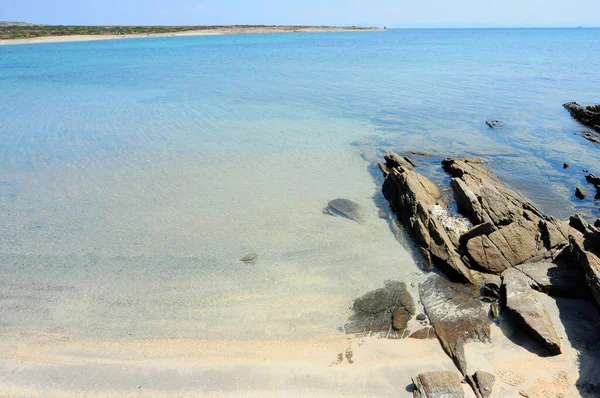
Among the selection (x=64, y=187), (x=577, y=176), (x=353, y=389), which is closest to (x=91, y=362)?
(x=353, y=389)

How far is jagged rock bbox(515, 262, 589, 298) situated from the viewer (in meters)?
8.71

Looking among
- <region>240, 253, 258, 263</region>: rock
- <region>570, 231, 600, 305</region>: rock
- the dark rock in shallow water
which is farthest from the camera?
the dark rock in shallow water

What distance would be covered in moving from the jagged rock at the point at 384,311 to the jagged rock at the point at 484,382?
5.17ft

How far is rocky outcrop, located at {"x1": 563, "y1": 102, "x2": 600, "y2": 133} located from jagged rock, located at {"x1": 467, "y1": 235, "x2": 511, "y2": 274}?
59.7 ft

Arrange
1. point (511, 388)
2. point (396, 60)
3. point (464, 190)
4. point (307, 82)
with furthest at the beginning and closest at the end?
1. point (396, 60)
2. point (307, 82)
3. point (464, 190)
4. point (511, 388)

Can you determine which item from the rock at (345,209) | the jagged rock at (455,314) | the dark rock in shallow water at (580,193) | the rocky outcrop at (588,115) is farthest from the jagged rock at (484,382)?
the rocky outcrop at (588,115)

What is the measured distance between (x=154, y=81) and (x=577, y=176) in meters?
35.3

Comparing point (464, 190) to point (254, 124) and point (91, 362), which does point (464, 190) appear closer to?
point (91, 362)

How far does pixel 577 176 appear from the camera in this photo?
51.8ft

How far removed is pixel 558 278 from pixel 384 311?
13.0 ft

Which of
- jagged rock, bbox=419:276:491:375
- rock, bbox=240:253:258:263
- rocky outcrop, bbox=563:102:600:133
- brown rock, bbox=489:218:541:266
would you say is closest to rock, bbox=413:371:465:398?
jagged rock, bbox=419:276:491:375

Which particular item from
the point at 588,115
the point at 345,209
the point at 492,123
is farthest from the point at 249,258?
the point at 588,115

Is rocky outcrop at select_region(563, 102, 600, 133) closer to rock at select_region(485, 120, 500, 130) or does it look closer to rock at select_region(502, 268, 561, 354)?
rock at select_region(485, 120, 500, 130)

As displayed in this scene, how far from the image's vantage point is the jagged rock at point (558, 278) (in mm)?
8711
